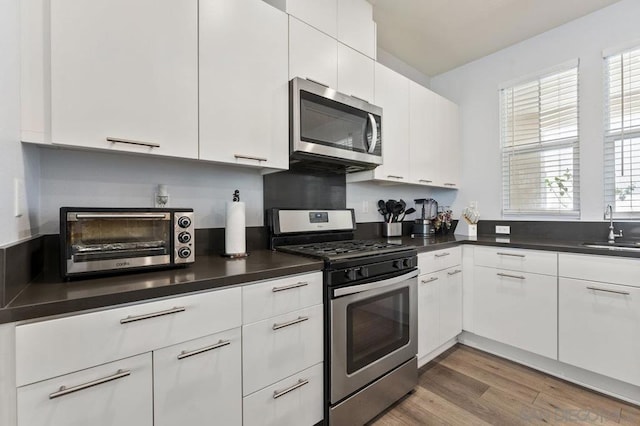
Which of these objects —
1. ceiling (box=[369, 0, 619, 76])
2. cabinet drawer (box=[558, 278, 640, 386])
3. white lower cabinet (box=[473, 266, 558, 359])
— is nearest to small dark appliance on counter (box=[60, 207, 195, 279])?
ceiling (box=[369, 0, 619, 76])

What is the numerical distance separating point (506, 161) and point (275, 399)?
9.54 ft

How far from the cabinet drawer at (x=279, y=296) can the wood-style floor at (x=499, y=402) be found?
3.03 ft

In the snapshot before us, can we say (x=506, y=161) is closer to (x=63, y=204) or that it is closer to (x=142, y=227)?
(x=142, y=227)

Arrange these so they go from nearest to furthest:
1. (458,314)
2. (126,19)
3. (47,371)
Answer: (47,371) → (126,19) → (458,314)

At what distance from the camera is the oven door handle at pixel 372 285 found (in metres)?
1.47

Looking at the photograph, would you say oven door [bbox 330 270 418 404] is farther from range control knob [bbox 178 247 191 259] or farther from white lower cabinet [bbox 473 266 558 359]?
white lower cabinet [bbox 473 266 558 359]

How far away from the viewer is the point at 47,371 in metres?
0.81

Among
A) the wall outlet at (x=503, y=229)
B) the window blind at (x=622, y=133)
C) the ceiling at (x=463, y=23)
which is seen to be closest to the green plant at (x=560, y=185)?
the window blind at (x=622, y=133)

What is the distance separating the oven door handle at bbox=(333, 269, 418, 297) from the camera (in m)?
1.47

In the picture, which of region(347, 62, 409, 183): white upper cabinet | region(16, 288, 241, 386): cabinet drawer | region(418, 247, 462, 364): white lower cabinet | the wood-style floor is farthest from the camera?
region(347, 62, 409, 183): white upper cabinet

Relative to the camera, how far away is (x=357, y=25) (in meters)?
2.07

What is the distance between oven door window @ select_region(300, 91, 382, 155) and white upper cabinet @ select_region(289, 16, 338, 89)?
16 centimetres

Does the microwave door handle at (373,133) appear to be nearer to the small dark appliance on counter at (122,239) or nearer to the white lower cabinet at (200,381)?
the small dark appliance on counter at (122,239)

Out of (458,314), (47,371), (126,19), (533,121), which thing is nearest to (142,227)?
(47,371)
